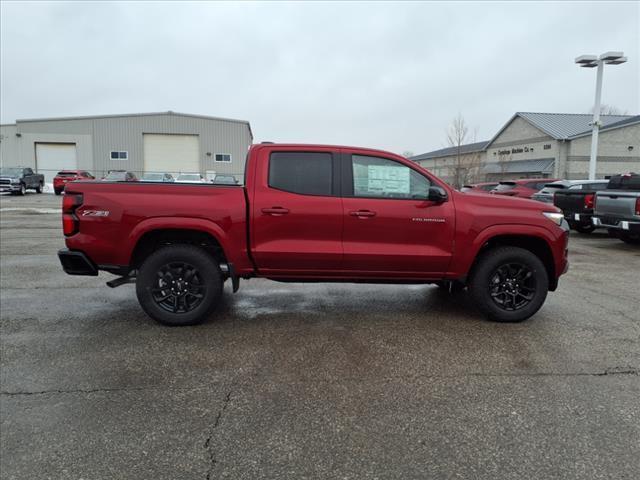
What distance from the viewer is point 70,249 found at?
4711 mm

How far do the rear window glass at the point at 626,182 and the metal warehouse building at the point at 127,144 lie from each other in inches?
1256

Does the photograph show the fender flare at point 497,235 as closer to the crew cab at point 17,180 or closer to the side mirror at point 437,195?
the side mirror at point 437,195

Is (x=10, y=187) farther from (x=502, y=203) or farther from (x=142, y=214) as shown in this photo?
(x=502, y=203)

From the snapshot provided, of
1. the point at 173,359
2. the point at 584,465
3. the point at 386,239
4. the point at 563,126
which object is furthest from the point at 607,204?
the point at 563,126

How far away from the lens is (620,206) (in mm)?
10195

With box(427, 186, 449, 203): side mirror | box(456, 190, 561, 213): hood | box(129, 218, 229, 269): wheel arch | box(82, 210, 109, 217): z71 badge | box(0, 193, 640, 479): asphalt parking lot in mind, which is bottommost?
box(0, 193, 640, 479): asphalt parking lot

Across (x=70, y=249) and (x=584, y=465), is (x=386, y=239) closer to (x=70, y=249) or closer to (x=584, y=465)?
(x=584, y=465)

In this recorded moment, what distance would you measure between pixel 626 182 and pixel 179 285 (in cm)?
1093

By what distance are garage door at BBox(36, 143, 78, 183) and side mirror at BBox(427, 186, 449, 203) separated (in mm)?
43231

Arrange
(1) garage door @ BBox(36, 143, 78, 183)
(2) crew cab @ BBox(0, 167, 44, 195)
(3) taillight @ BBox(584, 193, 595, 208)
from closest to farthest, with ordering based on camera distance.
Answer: (3) taillight @ BBox(584, 193, 595, 208) → (2) crew cab @ BBox(0, 167, 44, 195) → (1) garage door @ BBox(36, 143, 78, 183)

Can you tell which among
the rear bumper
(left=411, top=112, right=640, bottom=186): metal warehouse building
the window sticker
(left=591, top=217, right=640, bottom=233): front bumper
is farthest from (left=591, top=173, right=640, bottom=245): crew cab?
(left=411, top=112, right=640, bottom=186): metal warehouse building

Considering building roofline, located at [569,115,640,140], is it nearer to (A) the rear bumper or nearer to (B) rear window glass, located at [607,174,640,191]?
(B) rear window glass, located at [607,174,640,191]

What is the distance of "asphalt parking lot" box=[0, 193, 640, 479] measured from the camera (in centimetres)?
264

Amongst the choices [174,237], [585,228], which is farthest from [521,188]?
[174,237]
